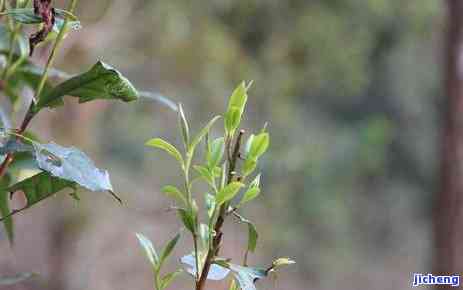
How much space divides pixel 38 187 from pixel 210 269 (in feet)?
0.45

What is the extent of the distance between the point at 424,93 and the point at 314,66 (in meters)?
0.66

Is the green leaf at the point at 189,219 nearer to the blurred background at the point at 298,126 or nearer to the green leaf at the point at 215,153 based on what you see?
the green leaf at the point at 215,153

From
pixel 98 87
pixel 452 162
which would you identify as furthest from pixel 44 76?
pixel 452 162

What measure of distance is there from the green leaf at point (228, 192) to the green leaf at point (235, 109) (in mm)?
53

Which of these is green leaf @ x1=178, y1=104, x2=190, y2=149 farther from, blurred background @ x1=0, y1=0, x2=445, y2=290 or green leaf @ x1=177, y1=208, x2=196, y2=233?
blurred background @ x1=0, y1=0, x2=445, y2=290

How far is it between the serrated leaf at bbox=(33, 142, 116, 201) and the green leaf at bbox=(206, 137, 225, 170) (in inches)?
2.6

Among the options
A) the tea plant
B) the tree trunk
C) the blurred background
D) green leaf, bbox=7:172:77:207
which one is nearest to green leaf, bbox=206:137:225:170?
the tea plant

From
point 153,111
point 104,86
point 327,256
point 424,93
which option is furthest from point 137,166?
point 104,86

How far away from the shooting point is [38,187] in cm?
54

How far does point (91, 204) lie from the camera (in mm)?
3791

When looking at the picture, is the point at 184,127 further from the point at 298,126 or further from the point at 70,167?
the point at 298,126

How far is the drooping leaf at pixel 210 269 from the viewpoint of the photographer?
1.71 ft

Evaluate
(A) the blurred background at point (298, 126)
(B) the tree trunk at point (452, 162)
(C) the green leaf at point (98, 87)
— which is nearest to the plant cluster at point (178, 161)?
(C) the green leaf at point (98, 87)

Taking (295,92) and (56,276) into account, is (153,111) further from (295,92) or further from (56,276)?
(56,276)
